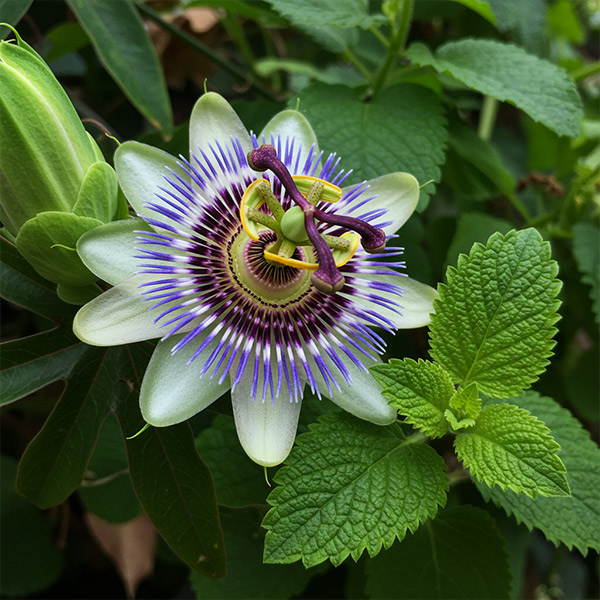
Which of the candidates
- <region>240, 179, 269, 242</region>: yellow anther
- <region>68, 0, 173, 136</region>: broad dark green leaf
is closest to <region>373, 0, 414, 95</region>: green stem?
<region>68, 0, 173, 136</region>: broad dark green leaf

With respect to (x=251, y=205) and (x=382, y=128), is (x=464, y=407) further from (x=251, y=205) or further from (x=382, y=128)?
(x=382, y=128)

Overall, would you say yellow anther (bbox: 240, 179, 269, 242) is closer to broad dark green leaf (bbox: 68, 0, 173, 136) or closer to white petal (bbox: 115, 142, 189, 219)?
white petal (bbox: 115, 142, 189, 219)

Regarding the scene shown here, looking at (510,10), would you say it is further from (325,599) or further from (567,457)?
(325,599)

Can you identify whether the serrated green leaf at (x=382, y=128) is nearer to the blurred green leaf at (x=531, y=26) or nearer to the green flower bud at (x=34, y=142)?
the green flower bud at (x=34, y=142)

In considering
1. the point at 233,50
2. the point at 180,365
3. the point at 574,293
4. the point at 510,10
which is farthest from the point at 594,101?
the point at 180,365

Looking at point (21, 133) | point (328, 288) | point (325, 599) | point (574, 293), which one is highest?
point (21, 133)

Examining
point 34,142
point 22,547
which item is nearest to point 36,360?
point 34,142

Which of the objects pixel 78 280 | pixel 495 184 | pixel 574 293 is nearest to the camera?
pixel 78 280
